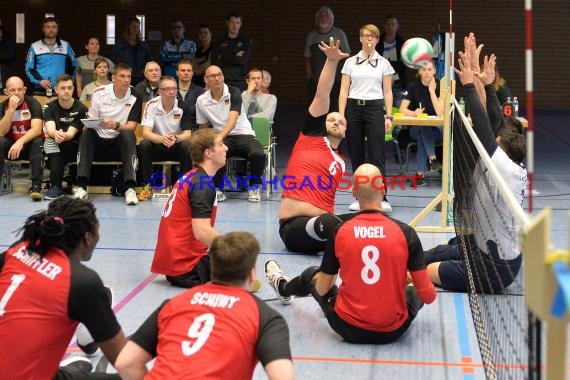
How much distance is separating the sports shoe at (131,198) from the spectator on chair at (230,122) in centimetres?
101

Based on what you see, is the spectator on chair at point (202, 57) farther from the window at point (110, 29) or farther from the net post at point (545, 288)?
the net post at point (545, 288)

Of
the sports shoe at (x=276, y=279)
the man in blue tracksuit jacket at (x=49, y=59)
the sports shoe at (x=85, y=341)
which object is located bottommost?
the sports shoe at (x=85, y=341)

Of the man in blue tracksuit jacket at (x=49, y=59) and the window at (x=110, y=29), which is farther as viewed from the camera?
the window at (x=110, y=29)

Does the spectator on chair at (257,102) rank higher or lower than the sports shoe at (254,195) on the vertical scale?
higher

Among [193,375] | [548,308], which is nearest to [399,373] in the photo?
[193,375]

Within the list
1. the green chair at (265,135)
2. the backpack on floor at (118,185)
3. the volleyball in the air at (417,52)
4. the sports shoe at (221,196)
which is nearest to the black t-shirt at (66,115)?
the backpack on floor at (118,185)

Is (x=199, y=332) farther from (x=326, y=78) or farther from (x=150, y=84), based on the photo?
(x=150, y=84)

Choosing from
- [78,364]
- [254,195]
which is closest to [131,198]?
[254,195]

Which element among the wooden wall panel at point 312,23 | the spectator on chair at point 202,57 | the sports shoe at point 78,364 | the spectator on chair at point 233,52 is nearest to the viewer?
the sports shoe at point 78,364

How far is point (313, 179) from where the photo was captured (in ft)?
26.0

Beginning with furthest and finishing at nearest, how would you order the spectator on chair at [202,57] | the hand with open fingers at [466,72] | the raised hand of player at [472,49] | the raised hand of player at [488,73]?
the spectator on chair at [202,57] < the raised hand of player at [488,73] < the raised hand of player at [472,49] < the hand with open fingers at [466,72]

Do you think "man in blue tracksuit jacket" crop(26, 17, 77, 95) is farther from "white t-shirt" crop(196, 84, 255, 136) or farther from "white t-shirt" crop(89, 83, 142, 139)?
"white t-shirt" crop(196, 84, 255, 136)

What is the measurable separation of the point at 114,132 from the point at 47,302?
7689mm

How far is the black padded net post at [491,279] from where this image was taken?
16.9 ft
